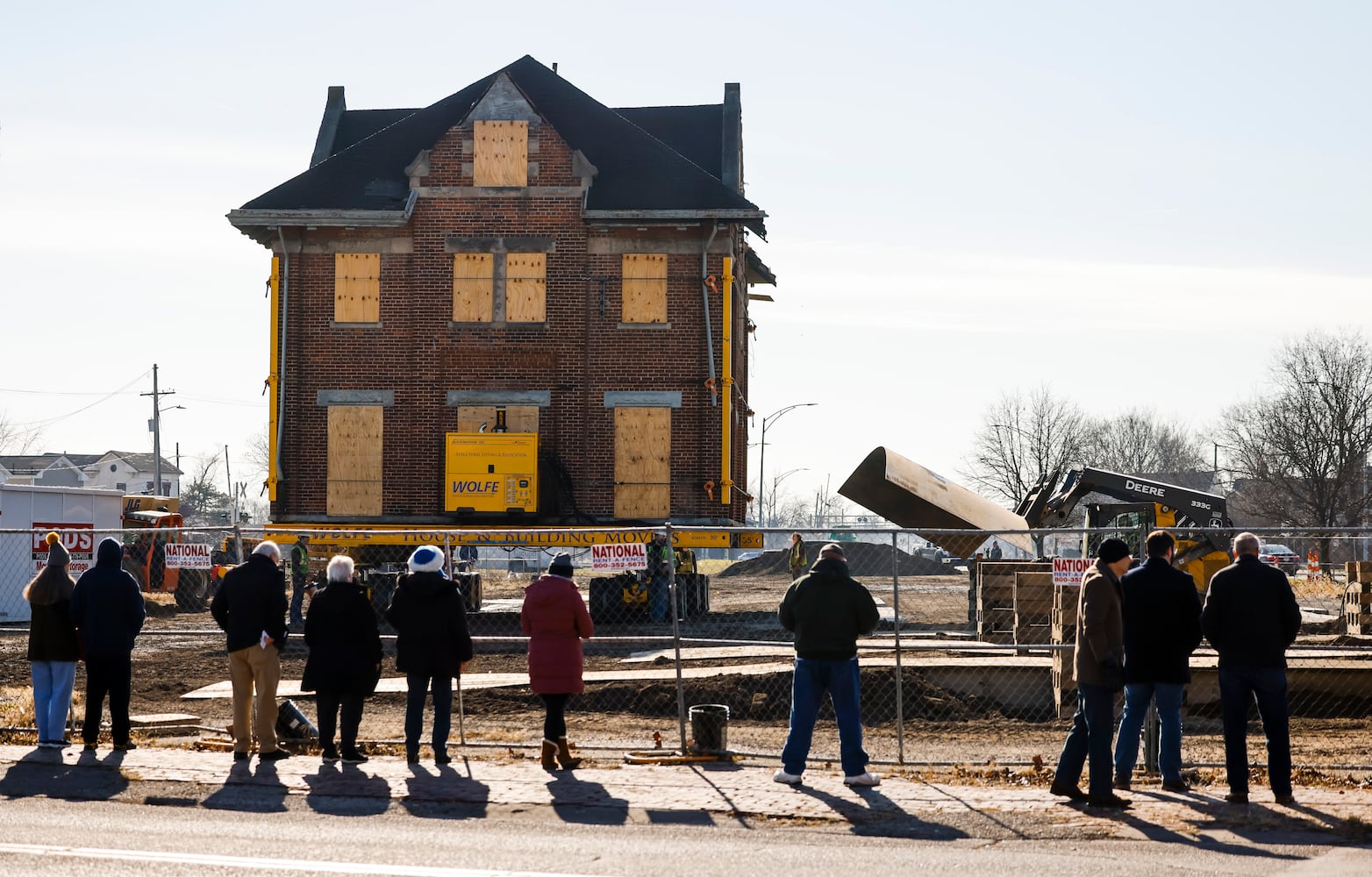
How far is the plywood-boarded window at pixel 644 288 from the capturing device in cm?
2930

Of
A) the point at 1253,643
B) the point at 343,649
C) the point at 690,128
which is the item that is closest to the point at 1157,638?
the point at 1253,643

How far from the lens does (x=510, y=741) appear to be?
13.0 m

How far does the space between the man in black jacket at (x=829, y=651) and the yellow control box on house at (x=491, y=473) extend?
60.8 ft

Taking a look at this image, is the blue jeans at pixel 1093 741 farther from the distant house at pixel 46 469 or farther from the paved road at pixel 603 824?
the distant house at pixel 46 469

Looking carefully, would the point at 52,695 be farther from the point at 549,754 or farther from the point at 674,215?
the point at 674,215

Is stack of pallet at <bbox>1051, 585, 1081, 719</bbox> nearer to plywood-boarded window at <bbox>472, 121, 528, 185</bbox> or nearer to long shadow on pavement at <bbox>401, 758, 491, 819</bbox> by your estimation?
long shadow on pavement at <bbox>401, 758, 491, 819</bbox>

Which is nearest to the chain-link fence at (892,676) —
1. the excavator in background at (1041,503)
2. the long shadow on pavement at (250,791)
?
the excavator in background at (1041,503)

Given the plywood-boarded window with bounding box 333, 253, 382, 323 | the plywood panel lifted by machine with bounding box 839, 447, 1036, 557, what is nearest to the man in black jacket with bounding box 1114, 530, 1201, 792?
the plywood panel lifted by machine with bounding box 839, 447, 1036, 557

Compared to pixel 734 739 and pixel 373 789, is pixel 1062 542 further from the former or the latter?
pixel 373 789

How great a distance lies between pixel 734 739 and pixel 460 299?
17.4m

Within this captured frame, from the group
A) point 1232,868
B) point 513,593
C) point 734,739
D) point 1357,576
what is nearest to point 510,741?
point 734,739

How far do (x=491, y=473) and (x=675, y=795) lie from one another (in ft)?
63.3

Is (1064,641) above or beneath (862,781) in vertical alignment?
above

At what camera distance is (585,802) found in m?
9.44
